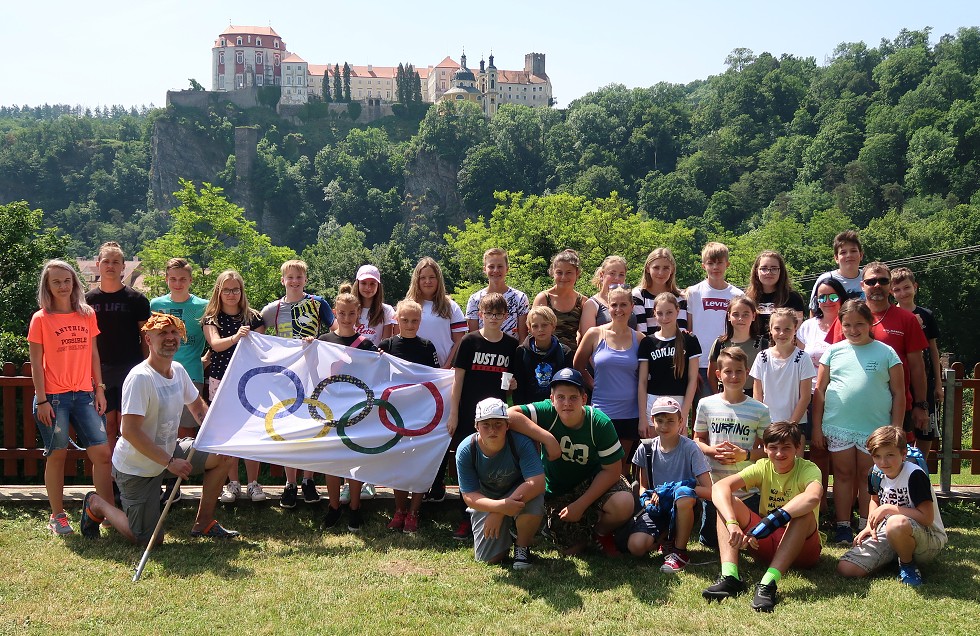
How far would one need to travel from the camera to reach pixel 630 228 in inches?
1845

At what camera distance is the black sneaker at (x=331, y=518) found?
6637 mm

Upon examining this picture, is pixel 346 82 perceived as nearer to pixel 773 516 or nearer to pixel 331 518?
pixel 331 518

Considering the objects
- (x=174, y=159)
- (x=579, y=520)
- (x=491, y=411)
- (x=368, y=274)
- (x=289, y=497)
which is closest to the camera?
(x=491, y=411)

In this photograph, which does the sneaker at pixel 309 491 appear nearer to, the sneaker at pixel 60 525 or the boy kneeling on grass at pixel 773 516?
the sneaker at pixel 60 525

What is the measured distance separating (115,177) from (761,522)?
150 metres

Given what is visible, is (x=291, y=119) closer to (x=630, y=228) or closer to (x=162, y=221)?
(x=162, y=221)

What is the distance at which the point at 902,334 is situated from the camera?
6.42 metres

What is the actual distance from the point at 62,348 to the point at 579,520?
13.6ft

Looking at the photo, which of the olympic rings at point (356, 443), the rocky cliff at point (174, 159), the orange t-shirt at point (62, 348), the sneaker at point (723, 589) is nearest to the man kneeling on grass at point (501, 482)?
the olympic rings at point (356, 443)

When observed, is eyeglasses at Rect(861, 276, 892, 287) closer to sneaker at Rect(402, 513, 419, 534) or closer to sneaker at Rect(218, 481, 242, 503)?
sneaker at Rect(402, 513, 419, 534)

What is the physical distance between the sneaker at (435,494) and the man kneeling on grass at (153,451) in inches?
63.8

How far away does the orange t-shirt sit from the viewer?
20.9 feet

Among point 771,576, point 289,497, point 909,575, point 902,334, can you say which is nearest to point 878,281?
point 902,334

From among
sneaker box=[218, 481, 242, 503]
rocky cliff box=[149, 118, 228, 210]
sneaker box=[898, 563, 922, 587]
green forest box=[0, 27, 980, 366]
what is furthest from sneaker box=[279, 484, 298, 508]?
rocky cliff box=[149, 118, 228, 210]
